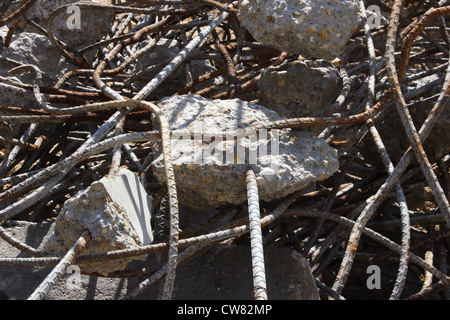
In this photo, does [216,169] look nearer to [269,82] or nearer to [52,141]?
[269,82]

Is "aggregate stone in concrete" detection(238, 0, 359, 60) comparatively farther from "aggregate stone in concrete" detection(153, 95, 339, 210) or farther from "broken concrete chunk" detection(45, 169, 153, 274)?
"broken concrete chunk" detection(45, 169, 153, 274)

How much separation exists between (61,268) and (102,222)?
0.43 ft

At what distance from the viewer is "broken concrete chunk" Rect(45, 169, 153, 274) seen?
3.33ft

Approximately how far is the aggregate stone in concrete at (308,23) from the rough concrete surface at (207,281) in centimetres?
54

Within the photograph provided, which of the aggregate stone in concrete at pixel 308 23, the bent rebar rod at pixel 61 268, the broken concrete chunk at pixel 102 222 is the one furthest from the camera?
the aggregate stone in concrete at pixel 308 23

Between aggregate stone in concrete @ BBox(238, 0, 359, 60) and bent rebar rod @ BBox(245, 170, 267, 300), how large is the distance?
436mm

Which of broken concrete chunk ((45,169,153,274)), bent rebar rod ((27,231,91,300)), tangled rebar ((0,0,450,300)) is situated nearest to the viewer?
bent rebar rod ((27,231,91,300))

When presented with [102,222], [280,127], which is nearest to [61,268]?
[102,222]

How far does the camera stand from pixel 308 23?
1.30 metres

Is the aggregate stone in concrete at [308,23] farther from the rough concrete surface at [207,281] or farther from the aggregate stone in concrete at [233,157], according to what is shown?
the rough concrete surface at [207,281]

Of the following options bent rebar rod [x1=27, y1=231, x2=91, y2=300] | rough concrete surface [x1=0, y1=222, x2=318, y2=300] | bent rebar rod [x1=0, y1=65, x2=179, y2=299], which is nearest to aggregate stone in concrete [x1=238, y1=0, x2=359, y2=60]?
bent rebar rod [x1=0, y1=65, x2=179, y2=299]

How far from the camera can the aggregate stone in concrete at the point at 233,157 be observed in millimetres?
1107

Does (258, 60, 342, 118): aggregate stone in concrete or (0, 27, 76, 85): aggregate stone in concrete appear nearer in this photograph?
(258, 60, 342, 118): aggregate stone in concrete

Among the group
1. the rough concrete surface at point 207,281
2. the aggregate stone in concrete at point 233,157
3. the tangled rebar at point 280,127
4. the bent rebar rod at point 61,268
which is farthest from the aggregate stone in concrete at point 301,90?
the bent rebar rod at point 61,268
